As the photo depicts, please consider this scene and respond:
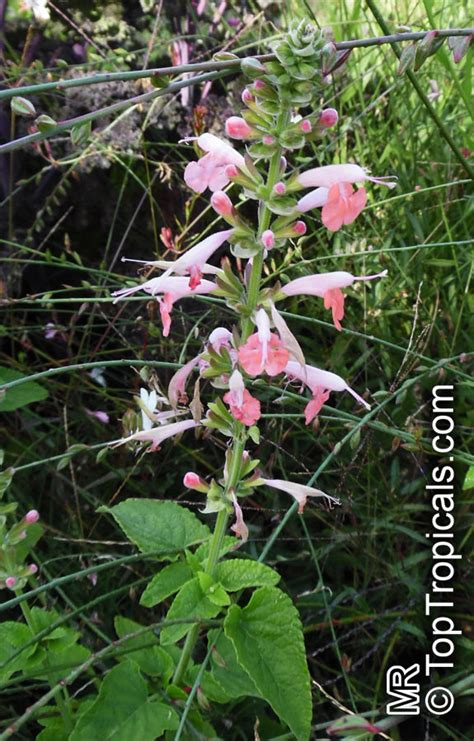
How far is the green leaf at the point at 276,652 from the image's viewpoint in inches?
31.6

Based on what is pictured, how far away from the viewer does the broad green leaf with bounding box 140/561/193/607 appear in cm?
91

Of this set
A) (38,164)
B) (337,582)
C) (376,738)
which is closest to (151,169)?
(38,164)

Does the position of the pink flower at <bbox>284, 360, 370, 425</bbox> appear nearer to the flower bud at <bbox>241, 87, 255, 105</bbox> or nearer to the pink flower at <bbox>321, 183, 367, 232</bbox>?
the pink flower at <bbox>321, 183, 367, 232</bbox>

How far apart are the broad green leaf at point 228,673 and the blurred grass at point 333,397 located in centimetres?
22

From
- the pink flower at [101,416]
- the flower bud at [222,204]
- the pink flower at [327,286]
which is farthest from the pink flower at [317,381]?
the pink flower at [101,416]

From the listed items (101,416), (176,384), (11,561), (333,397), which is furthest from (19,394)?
(333,397)

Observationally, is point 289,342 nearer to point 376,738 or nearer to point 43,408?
point 376,738

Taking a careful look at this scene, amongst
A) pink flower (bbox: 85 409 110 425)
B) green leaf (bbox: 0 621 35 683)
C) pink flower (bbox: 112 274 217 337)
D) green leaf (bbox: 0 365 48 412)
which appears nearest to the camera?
pink flower (bbox: 112 274 217 337)

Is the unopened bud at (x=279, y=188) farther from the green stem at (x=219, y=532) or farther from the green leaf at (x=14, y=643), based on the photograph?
the green leaf at (x=14, y=643)

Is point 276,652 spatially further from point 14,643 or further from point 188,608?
point 14,643

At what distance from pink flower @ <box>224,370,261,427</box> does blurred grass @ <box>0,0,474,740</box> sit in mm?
259

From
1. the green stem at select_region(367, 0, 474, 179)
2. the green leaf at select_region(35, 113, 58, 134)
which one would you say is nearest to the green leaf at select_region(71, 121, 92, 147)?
the green leaf at select_region(35, 113, 58, 134)

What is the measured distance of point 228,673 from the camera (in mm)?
933

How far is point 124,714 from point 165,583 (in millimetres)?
155
